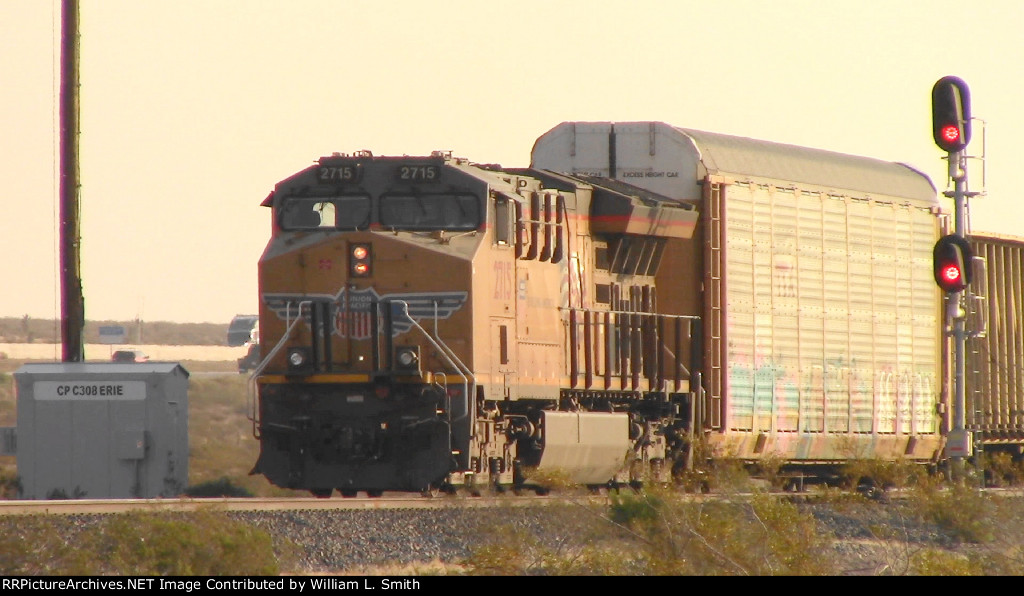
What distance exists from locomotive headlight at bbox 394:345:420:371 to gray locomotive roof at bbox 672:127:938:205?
5308 mm

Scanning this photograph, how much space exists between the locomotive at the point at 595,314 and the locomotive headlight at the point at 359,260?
2cm

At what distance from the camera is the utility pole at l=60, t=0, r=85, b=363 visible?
2627 cm

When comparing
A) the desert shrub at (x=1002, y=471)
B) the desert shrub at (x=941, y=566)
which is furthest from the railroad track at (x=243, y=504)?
the desert shrub at (x=1002, y=471)

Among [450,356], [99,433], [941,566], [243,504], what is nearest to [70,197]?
[99,433]

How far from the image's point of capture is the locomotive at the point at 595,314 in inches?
786

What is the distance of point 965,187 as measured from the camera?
20.4 m

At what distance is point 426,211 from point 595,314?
3.03m

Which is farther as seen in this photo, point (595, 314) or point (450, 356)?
point (595, 314)

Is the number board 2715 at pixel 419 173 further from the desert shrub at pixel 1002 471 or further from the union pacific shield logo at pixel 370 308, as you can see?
the desert shrub at pixel 1002 471

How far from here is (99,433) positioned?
2389 cm

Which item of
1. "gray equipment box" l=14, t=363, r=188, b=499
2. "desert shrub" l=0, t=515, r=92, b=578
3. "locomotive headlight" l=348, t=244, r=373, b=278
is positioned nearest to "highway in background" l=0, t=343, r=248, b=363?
"gray equipment box" l=14, t=363, r=188, b=499

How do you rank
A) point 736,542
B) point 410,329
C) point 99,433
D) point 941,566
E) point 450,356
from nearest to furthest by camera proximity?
point 941,566 < point 736,542 < point 450,356 < point 410,329 < point 99,433

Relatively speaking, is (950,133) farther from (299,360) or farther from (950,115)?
(299,360)

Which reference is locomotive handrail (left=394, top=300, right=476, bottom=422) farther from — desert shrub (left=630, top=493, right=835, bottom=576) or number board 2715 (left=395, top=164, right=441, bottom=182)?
desert shrub (left=630, top=493, right=835, bottom=576)
